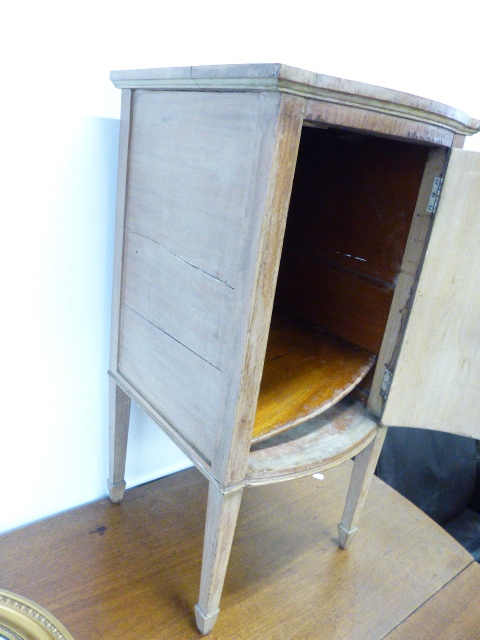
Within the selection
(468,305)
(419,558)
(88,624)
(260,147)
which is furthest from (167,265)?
(419,558)

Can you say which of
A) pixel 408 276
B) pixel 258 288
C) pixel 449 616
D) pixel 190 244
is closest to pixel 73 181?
pixel 190 244

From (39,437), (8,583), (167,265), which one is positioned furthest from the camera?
(39,437)

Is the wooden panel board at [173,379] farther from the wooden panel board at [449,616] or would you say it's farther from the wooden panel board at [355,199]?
the wooden panel board at [449,616]

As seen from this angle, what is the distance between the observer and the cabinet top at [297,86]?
1.85 ft

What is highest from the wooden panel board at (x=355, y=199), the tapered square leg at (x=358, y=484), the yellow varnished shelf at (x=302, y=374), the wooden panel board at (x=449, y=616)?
the wooden panel board at (x=355, y=199)

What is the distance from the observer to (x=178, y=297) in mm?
789

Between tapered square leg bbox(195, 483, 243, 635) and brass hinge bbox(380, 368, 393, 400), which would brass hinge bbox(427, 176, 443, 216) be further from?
tapered square leg bbox(195, 483, 243, 635)

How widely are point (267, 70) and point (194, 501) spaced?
95cm

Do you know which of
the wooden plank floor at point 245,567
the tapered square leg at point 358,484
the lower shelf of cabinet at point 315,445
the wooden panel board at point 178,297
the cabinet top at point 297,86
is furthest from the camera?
the tapered square leg at point 358,484

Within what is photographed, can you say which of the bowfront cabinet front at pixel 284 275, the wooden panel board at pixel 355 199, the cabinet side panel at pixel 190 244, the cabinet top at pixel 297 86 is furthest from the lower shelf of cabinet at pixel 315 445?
the cabinet top at pixel 297 86

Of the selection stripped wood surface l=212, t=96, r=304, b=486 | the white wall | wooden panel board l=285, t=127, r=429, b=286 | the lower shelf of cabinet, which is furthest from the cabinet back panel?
stripped wood surface l=212, t=96, r=304, b=486

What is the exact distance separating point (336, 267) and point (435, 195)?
26 cm

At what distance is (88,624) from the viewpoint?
874 millimetres

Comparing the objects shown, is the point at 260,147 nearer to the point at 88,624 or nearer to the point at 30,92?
the point at 30,92
